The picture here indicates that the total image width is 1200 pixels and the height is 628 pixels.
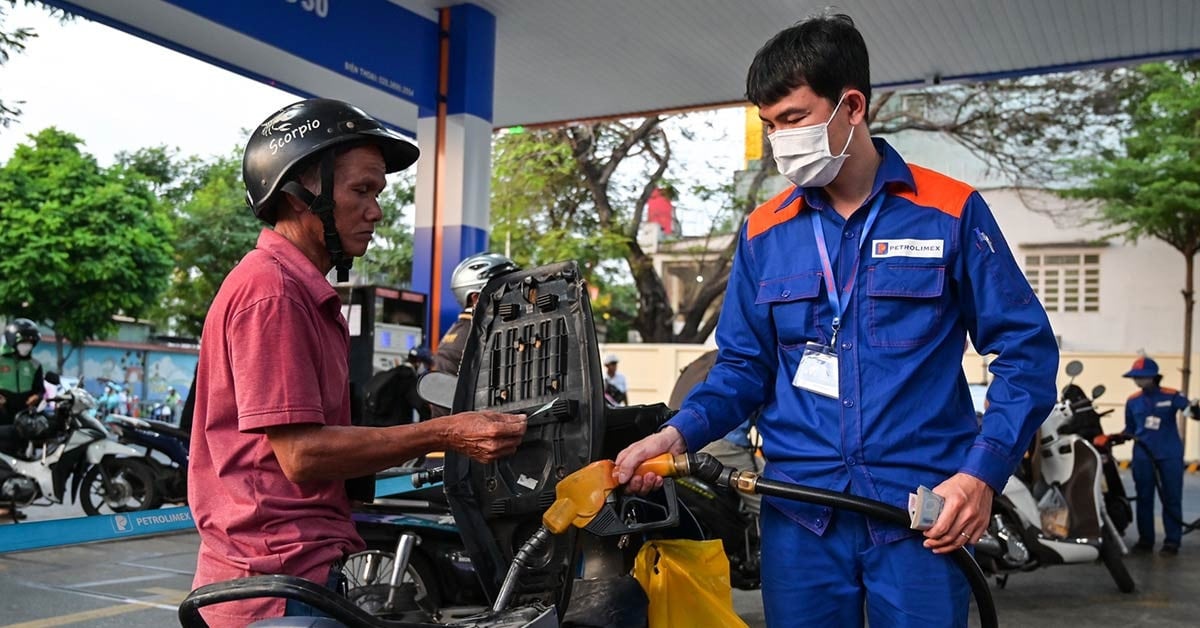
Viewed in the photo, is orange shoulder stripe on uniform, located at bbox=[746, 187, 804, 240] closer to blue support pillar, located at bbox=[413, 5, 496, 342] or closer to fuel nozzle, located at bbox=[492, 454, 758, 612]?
fuel nozzle, located at bbox=[492, 454, 758, 612]

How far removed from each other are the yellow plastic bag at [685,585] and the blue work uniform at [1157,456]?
820 cm

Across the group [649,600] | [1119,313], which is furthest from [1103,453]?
[1119,313]

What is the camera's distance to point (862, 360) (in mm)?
2363

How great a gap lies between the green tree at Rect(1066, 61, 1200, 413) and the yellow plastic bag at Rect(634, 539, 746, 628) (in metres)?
22.7

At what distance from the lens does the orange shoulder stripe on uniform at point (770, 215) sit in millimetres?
2613

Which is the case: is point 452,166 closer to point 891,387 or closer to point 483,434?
point 483,434

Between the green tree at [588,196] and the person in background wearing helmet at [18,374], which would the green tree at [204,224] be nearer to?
Answer: the green tree at [588,196]

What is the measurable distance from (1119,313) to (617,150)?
1500 cm

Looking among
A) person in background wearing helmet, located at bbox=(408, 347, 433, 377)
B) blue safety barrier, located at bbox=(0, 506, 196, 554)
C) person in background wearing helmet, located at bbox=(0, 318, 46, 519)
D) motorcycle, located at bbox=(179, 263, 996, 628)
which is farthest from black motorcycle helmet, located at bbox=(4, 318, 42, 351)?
motorcycle, located at bbox=(179, 263, 996, 628)

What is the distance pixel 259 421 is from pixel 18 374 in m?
9.86

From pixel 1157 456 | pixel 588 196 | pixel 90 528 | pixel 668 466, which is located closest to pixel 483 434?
pixel 668 466

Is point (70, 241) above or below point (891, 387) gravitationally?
above

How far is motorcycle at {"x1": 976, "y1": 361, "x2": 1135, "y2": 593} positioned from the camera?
6996 mm

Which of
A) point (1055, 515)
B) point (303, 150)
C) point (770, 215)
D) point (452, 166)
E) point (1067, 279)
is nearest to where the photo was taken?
point (303, 150)
